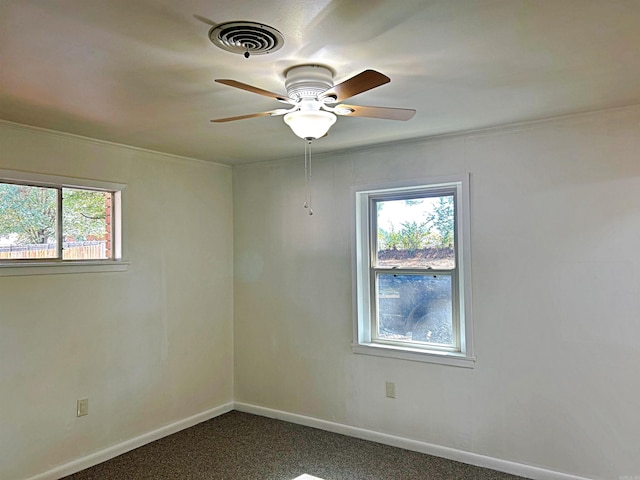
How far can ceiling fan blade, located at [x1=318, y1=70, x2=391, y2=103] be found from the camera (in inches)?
70.4

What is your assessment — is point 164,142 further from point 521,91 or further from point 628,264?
point 628,264

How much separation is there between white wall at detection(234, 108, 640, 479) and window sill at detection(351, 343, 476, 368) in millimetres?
56

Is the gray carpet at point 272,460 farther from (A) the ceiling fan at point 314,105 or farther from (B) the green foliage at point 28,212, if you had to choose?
(A) the ceiling fan at point 314,105

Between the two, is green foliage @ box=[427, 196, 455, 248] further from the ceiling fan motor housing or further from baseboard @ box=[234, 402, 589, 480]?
the ceiling fan motor housing

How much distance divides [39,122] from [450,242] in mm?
2982

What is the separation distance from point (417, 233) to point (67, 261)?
2.63 meters

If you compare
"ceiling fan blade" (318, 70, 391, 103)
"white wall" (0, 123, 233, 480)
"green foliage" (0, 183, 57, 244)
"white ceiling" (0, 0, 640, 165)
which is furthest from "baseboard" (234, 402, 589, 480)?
"ceiling fan blade" (318, 70, 391, 103)

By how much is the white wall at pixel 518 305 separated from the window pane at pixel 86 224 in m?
1.58

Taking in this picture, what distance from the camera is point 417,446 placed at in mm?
3664

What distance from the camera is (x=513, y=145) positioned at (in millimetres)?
3314

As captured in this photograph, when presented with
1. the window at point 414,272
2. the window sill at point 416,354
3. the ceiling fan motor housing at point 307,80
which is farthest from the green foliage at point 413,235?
the ceiling fan motor housing at point 307,80

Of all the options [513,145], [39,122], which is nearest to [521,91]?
[513,145]

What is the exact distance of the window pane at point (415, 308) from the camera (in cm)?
370

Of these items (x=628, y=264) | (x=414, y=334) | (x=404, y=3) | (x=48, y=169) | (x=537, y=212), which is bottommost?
(x=414, y=334)
